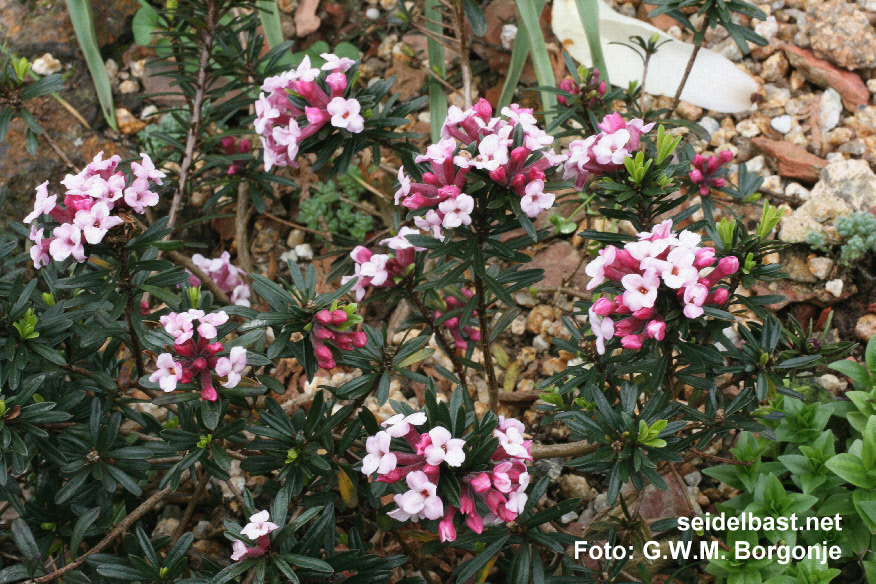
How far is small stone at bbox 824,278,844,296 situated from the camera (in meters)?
2.98

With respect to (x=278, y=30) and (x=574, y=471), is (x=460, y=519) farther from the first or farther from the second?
(x=278, y=30)

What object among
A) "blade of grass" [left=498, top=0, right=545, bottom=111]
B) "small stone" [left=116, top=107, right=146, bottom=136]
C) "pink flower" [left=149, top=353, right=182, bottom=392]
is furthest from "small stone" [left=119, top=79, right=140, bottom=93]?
"pink flower" [left=149, top=353, right=182, bottom=392]

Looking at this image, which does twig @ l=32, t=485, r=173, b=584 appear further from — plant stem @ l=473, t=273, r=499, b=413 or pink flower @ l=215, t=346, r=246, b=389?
plant stem @ l=473, t=273, r=499, b=413

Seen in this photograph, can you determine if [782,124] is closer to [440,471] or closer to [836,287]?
[836,287]

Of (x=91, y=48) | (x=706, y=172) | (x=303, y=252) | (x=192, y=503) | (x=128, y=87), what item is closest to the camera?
(x=192, y=503)

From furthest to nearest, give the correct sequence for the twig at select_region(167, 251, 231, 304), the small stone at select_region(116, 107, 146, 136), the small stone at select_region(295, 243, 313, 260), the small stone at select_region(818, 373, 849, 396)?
the small stone at select_region(116, 107, 146, 136) → the small stone at select_region(295, 243, 313, 260) → the small stone at select_region(818, 373, 849, 396) → the twig at select_region(167, 251, 231, 304)

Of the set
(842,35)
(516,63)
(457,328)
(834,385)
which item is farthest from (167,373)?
(842,35)

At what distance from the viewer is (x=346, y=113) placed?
2.27 metres

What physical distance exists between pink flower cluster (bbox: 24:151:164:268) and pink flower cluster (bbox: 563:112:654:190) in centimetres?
130

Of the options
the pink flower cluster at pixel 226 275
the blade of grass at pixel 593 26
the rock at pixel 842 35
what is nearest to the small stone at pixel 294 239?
the pink flower cluster at pixel 226 275

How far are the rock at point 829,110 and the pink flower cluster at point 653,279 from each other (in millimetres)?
→ 2126

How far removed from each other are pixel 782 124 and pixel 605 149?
6.43 ft

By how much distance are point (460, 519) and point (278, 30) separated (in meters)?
2.77

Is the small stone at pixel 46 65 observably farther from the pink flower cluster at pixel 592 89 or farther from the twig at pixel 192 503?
the pink flower cluster at pixel 592 89
